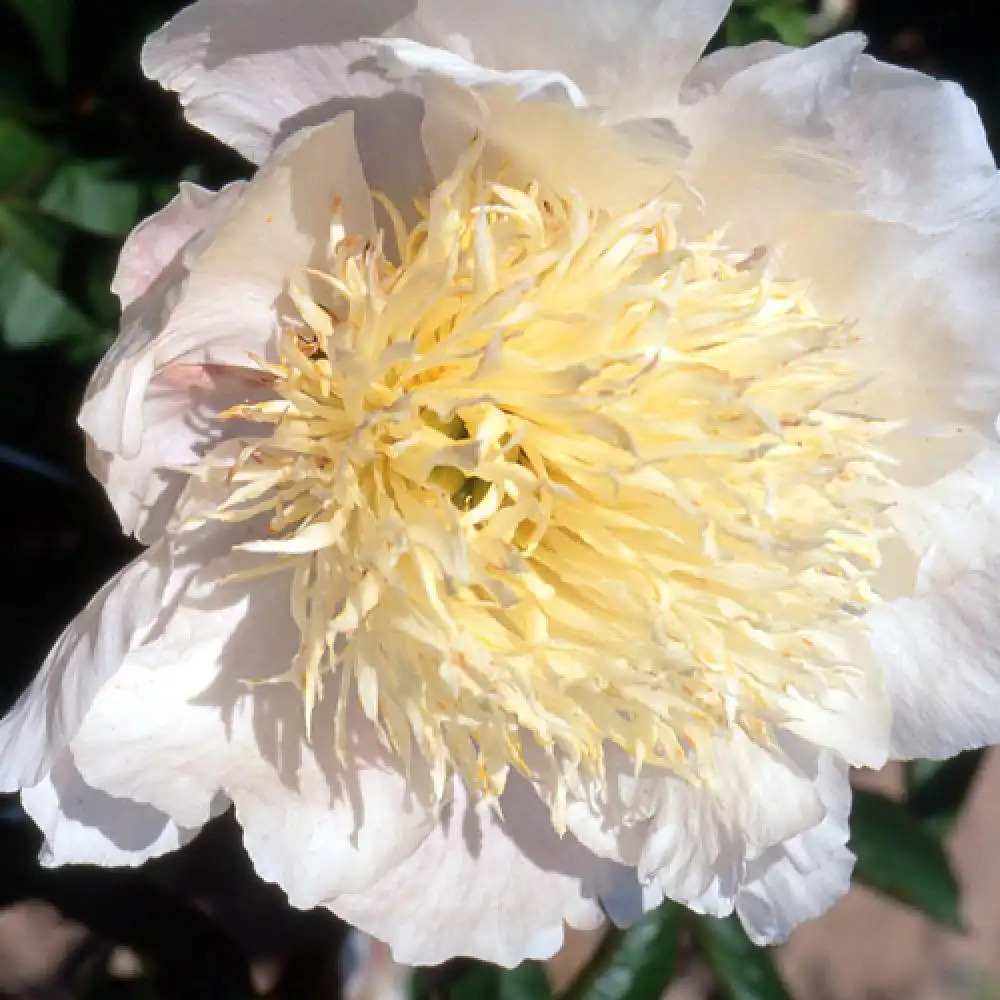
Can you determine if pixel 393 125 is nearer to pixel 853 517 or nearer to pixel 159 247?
pixel 159 247

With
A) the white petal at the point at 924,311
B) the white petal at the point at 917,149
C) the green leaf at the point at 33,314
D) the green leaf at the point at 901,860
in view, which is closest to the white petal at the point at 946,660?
the white petal at the point at 924,311

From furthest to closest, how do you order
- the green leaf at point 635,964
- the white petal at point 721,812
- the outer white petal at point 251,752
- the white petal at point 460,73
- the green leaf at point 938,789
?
the green leaf at point 938,789
the green leaf at point 635,964
the white petal at point 721,812
the outer white petal at point 251,752
the white petal at point 460,73

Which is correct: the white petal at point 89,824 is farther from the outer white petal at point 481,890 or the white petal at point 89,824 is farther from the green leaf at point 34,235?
the green leaf at point 34,235

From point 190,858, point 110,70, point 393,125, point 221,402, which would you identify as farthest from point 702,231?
point 190,858

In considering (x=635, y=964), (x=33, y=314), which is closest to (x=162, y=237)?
(x=33, y=314)

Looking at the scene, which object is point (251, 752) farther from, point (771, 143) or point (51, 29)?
point (51, 29)

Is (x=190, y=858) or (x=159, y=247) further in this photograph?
(x=190, y=858)

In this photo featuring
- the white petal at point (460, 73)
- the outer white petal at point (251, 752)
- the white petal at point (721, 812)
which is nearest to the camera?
the white petal at point (460, 73)

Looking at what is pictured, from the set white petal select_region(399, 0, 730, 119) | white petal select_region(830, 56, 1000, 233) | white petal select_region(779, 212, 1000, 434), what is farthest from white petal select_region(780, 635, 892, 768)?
white petal select_region(399, 0, 730, 119)
